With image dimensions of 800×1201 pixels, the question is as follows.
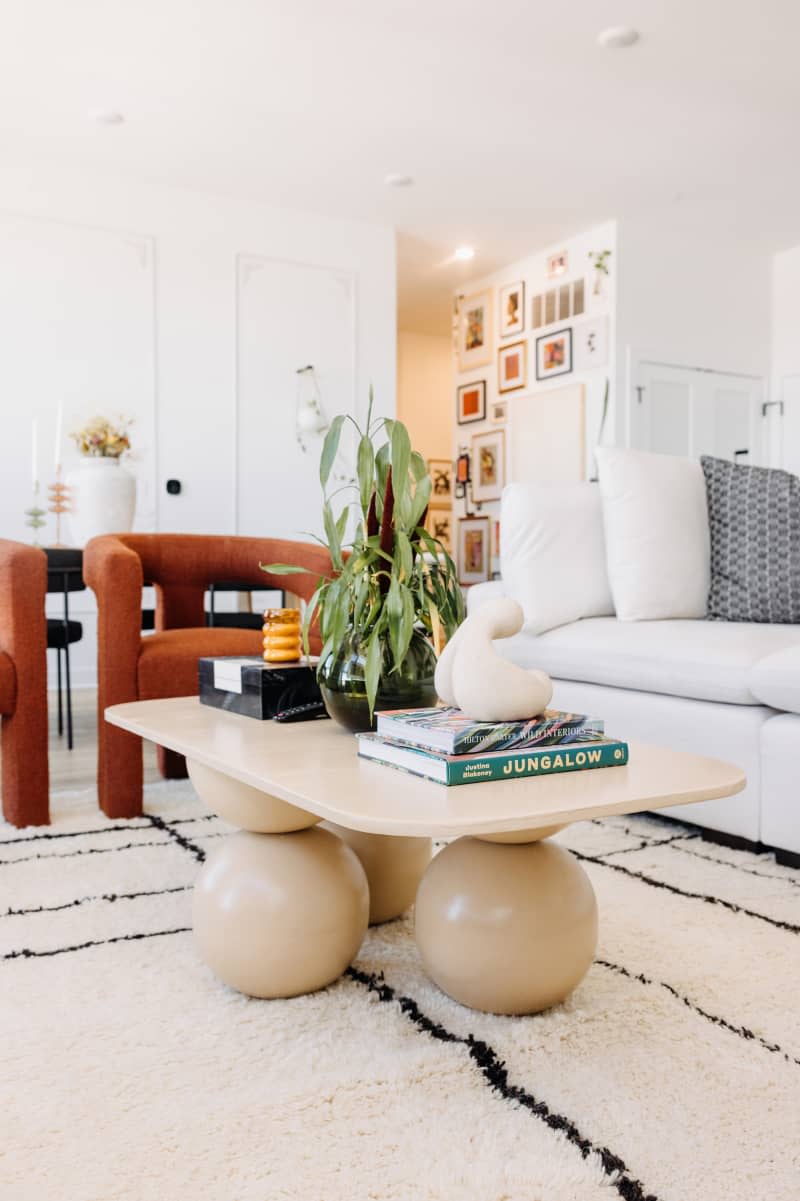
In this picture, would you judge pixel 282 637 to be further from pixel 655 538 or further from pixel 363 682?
pixel 655 538

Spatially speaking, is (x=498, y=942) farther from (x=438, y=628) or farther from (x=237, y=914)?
(x=438, y=628)

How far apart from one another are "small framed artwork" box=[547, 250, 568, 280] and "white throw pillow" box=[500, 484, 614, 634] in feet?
13.9

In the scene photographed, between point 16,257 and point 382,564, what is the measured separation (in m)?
4.60

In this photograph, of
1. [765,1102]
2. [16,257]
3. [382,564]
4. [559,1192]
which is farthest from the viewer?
[16,257]

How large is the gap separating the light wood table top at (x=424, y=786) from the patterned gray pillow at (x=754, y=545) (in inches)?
57.2

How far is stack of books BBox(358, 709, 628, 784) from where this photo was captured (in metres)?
1.06

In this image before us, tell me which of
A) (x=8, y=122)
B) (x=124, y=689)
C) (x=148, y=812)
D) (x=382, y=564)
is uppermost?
(x=8, y=122)

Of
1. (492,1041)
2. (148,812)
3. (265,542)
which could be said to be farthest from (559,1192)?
(265,542)

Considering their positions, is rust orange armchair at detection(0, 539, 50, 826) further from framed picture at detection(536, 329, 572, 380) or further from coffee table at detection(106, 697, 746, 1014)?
framed picture at detection(536, 329, 572, 380)

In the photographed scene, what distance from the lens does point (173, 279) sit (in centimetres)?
550

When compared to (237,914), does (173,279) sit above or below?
above

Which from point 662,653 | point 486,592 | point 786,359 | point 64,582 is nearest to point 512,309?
point 786,359

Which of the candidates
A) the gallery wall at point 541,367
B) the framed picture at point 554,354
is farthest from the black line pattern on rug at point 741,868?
the framed picture at point 554,354

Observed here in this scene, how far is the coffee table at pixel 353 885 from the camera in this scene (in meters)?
1.09
